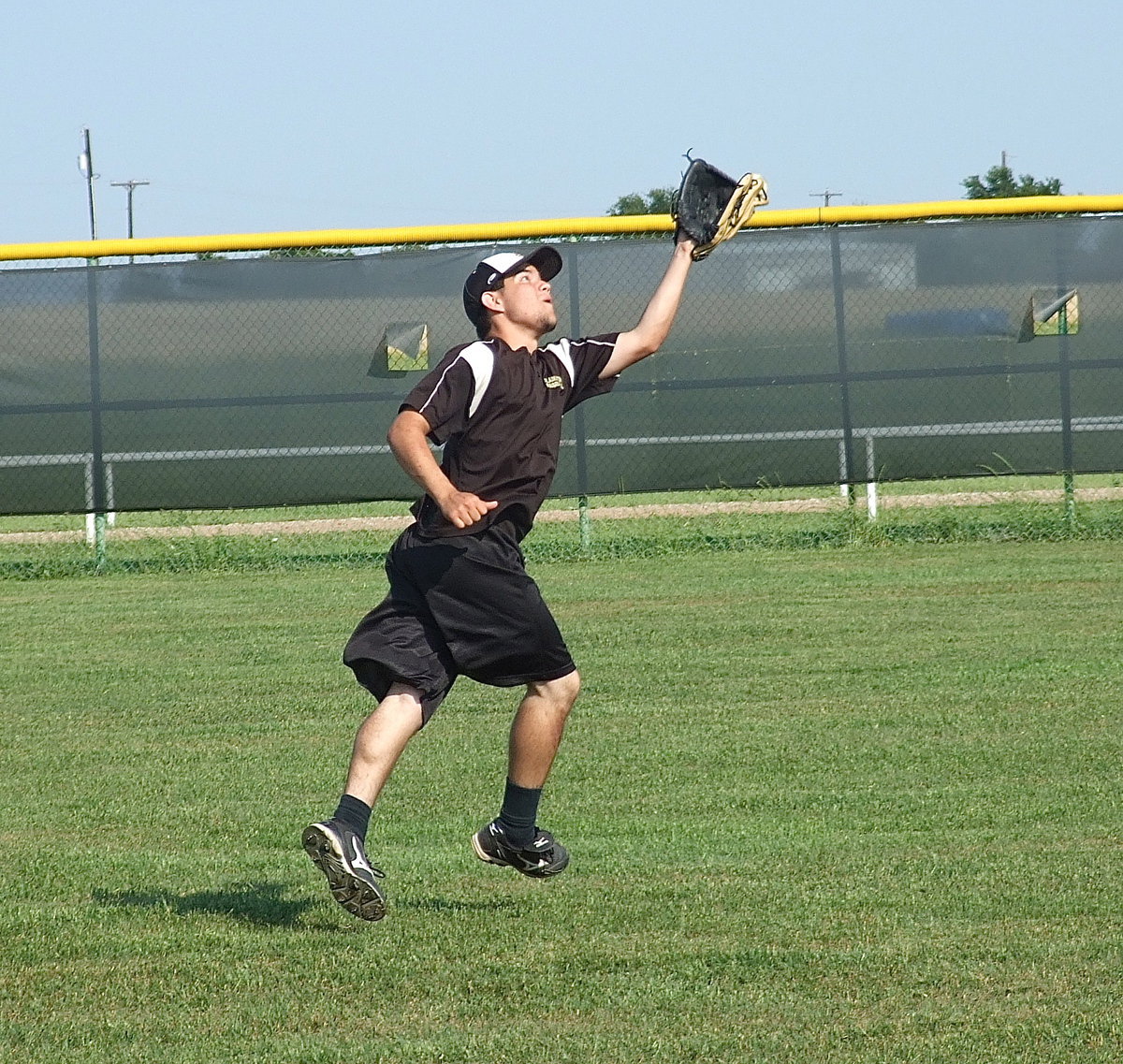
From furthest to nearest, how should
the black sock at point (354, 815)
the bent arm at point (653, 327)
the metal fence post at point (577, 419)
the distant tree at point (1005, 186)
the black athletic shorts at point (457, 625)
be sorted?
the distant tree at point (1005, 186), the metal fence post at point (577, 419), the bent arm at point (653, 327), the black athletic shorts at point (457, 625), the black sock at point (354, 815)

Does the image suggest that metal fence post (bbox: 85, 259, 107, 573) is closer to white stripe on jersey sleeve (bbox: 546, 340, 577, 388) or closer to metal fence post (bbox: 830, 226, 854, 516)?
metal fence post (bbox: 830, 226, 854, 516)

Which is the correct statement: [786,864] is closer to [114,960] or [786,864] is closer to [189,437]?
[114,960]

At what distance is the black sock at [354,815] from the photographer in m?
4.19

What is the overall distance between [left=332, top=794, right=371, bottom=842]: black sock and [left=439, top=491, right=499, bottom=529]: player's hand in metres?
0.74

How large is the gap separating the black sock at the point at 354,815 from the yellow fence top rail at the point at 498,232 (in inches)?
342

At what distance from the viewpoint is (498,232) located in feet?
41.0

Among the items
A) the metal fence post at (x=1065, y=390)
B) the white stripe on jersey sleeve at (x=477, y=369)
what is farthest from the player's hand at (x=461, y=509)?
the metal fence post at (x=1065, y=390)

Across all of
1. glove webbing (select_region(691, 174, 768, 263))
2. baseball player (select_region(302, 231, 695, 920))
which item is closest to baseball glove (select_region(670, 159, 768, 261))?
glove webbing (select_region(691, 174, 768, 263))

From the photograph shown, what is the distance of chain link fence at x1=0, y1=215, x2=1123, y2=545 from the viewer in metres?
12.4

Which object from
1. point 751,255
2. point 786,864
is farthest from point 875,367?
point 786,864

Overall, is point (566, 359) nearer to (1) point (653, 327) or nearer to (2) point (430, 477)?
(1) point (653, 327)

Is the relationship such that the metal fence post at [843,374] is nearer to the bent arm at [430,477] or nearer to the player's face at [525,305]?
the player's face at [525,305]

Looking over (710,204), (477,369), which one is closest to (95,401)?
(710,204)

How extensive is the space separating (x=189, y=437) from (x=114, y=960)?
8.79 meters
